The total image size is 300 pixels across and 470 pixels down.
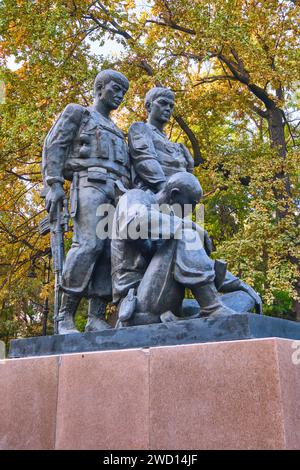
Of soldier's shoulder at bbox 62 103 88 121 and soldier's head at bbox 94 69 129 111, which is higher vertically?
soldier's head at bbox 94 69 129 111

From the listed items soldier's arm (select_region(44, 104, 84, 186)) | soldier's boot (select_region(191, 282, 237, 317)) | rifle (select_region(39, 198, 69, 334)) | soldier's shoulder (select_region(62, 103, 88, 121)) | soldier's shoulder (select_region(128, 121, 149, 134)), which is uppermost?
soldier's shoulder (select_region(62, 103, 88, 121))

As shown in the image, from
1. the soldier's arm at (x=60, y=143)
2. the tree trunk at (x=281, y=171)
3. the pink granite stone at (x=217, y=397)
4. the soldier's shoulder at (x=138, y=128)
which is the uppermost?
the tree trunk at (x=281, y=171)

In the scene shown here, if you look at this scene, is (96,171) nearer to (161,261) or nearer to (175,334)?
(161,261)

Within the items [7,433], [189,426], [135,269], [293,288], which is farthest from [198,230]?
A: [293,288]

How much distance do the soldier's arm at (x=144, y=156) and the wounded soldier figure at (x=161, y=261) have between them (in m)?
0.61

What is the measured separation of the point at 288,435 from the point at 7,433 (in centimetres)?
221

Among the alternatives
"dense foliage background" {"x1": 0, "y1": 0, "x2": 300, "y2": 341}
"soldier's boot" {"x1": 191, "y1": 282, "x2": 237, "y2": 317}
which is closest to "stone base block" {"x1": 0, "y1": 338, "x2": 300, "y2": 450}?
A: "soldier's boot" {"x1": 191, "y1": 282, "x2": 237, "y2": 317}

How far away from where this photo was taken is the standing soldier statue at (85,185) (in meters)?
4.86

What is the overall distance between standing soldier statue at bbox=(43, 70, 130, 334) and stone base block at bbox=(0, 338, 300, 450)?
97 centimetres

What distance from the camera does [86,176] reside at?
16.7 feet

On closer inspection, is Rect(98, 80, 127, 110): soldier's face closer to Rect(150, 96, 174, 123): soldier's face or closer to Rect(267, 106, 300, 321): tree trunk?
Rect(150, 96, 174, 123): soldier's face

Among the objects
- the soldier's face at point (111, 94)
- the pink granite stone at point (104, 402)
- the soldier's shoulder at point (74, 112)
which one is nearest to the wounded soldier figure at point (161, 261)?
the pink granite stone at point (104, 402)

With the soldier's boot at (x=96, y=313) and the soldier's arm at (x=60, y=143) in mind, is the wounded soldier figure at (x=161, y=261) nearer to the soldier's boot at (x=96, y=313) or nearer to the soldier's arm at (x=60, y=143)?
the soldier's boot at (x=96, y=313)

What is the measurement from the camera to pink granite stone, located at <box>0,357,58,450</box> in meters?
3.77
